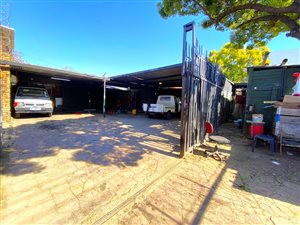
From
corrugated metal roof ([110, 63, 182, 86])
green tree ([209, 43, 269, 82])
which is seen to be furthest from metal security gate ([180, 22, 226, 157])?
green tree ([209, 43, 269, 82])

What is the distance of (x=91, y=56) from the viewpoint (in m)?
17.7

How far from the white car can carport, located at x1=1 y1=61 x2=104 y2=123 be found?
199 cm

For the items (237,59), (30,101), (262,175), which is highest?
(237,59)

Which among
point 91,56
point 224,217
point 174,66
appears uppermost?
point 91,56

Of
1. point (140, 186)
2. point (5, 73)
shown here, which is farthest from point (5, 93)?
point (140, 186)

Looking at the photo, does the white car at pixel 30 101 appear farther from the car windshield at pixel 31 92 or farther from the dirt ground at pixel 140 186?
the dirt ground at pixel 140 186

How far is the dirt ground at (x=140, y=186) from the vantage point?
204cm

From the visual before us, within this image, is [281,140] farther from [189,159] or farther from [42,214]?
[42,214]

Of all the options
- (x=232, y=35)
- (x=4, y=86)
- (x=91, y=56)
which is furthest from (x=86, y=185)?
(x=91, y=56)

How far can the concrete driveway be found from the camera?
2045 millimetres

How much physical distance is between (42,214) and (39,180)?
0.98 meters

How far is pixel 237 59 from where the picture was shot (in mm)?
16188

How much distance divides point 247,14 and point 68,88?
14.0m

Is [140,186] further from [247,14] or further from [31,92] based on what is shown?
[31,92]
